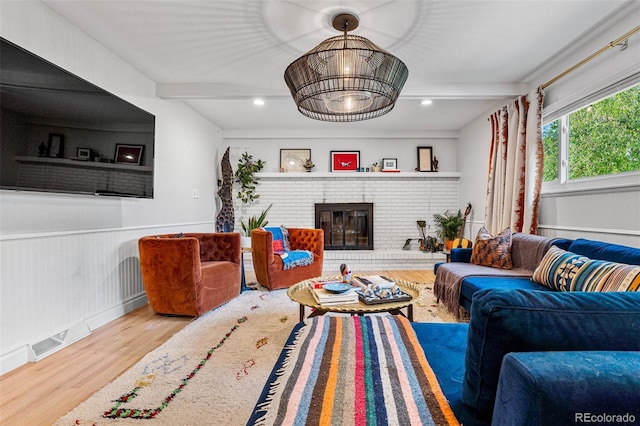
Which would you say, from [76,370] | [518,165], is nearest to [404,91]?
[518,165]

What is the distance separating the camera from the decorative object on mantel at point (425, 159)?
5672mm

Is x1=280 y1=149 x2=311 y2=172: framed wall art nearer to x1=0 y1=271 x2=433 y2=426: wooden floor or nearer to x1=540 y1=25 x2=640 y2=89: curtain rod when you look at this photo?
x1=0 y1=271 x2=433 y2=426: wooden floor

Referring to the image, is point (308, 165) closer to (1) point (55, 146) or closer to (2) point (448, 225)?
(2) point (448, 225)

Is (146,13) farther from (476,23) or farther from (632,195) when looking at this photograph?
(632,195)

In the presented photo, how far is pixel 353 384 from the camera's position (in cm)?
93

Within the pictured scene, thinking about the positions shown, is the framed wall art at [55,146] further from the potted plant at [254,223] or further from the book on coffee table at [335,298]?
the potted plant at [254,223]

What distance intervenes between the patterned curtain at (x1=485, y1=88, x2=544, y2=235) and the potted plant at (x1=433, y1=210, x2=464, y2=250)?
1.18m

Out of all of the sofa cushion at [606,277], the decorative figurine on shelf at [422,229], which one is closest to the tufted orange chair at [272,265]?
the decorative figurine on shelf at [422,229]

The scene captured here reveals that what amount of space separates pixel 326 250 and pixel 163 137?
10.2 ft

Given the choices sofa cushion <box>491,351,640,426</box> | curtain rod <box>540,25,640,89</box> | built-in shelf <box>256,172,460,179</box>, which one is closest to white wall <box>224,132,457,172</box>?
built-in shelf <box>256,172,460,179</box>

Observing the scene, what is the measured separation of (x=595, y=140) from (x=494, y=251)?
1.28 m

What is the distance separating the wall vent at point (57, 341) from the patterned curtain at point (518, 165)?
13.7ft

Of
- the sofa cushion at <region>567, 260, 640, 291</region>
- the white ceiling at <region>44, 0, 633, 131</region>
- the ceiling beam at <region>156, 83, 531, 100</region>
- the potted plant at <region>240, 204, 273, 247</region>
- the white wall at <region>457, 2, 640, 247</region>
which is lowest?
the sofa cushion at <region>567, 260, 640, 291</region>

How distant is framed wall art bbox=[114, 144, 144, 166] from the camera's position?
277 centimetres
